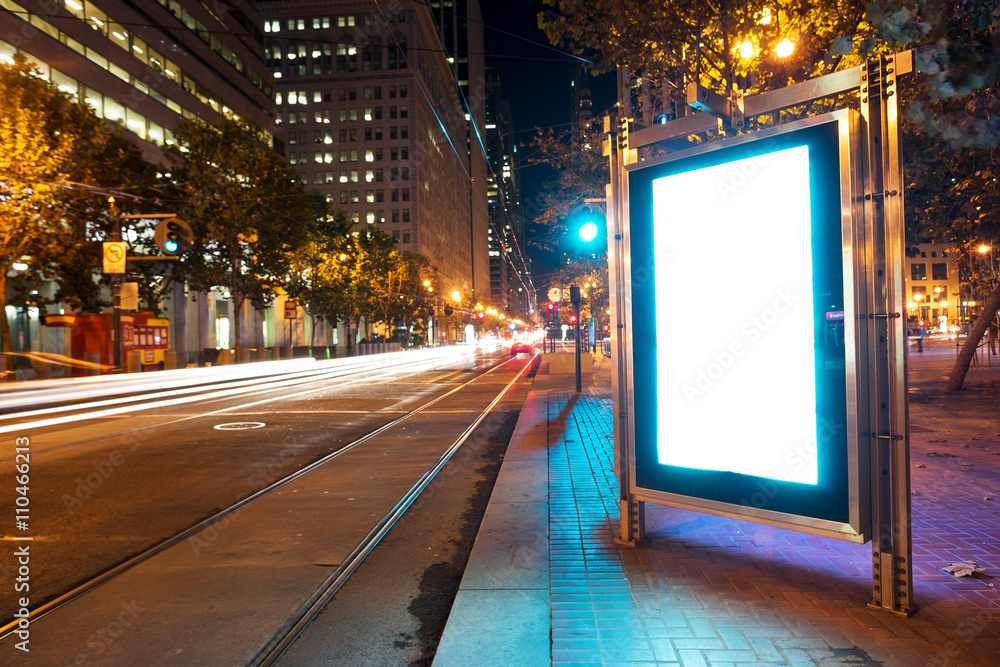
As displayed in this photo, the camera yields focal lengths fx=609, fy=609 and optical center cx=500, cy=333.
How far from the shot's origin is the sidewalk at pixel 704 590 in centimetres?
308

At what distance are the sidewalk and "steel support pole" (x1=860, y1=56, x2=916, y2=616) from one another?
0.89ft

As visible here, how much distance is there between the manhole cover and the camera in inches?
476

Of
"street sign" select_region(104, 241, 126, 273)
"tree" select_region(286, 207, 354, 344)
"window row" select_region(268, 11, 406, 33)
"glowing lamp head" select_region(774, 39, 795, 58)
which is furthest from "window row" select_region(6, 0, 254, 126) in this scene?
"window row" select_region(268, 11, 406, 33)

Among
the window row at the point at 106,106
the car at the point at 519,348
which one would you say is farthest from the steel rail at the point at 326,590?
the car at the point at 519,348

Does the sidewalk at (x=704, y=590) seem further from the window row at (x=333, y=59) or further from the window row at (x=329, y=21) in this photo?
the window row at (x=329, y=21)

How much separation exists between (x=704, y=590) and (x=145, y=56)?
51.2 m

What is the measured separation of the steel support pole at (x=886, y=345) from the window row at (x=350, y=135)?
97.6 meters

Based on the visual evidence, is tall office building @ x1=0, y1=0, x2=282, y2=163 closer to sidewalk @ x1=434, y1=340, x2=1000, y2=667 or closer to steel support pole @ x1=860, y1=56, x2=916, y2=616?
sidewalk @ x1=434, y1=340, x2=1000, y2=667

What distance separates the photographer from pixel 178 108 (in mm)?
46031

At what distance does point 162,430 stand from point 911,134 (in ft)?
49.1

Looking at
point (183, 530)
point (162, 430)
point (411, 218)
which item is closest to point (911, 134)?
point (183, 530)

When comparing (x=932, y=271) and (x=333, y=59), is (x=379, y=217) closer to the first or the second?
(x=333, y=59)

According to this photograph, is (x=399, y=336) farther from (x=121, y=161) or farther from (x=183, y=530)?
(x=183, y=530)

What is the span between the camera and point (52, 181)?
25141mm
